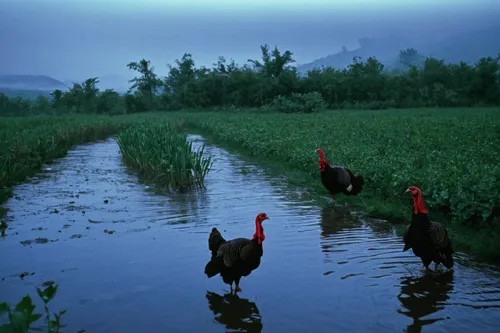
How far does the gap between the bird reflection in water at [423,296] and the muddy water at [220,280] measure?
13mm

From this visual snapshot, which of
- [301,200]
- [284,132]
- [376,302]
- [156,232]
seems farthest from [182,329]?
[284,132]

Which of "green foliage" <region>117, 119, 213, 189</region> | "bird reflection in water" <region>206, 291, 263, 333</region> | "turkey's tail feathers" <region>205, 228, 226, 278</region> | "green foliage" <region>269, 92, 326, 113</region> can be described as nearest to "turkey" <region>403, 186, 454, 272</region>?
"bird reflection in water" <region>206, 291, 263, 333</region>

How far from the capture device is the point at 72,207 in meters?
10.9

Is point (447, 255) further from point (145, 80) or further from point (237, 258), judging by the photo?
point (145, 80)

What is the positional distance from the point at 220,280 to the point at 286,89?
50937 millimetres

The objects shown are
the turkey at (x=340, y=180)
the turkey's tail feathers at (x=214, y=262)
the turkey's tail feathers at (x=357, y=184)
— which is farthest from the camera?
the turkey's tail feathers at (x=357, y=184)

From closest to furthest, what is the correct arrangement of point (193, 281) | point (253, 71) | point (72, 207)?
point (193, 281) < point (72, 207) < point (253, 71)

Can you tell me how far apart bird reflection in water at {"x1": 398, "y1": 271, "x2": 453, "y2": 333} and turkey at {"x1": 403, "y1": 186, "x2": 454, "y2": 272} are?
0.22 metres

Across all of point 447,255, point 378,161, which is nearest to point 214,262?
point 447,255

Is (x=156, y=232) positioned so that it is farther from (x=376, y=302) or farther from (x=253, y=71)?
(x=253, y=71)

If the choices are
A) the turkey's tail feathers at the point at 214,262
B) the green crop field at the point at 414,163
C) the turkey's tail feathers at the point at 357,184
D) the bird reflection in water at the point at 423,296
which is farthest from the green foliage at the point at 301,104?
the turkey's tail feathers at the point at 214,262

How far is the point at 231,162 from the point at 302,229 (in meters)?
9.43

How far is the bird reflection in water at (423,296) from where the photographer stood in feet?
17.3

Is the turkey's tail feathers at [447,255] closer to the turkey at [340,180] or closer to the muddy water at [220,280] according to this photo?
the muddy water at [220,280]
